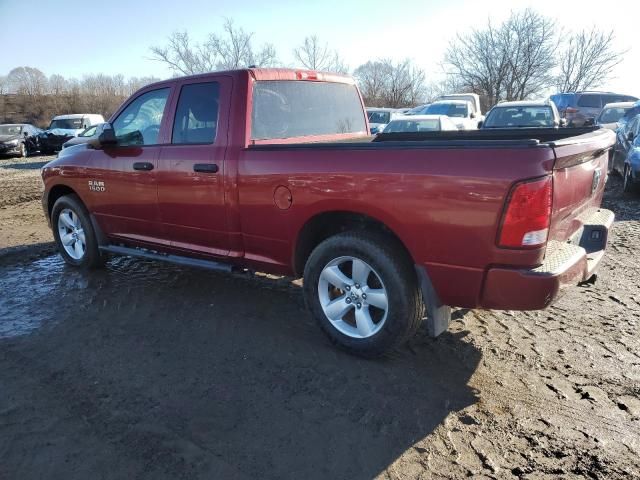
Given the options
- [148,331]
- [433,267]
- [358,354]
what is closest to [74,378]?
[148,331]

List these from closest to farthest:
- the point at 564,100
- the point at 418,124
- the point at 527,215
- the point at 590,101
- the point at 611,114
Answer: the point at 527,215 → the point at 418,124 → the point at 611,114 → the point at 590,101 → the point at 564,100

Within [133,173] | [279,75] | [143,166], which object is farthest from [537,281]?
[133,173]

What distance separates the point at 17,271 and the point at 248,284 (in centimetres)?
281

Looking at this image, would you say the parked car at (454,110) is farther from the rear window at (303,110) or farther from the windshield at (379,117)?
the rear window at (303,110)

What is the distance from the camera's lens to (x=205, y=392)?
3.03 metres

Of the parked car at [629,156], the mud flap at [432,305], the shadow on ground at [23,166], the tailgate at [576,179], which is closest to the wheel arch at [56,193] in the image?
the mud flap at [432,305]

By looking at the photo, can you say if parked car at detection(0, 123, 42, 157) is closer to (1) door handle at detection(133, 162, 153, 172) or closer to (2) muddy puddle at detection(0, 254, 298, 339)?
(2) muddy puddle at detection(0, 254, 298, 339)

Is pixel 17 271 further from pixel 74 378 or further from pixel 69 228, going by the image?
pixel 74 378

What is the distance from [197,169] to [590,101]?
20247mm

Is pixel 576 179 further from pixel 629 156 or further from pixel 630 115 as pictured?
pixel 630 115

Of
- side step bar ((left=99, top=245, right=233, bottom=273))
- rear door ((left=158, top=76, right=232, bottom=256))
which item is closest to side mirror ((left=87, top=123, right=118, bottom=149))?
rear door ((left=158, top=76, right=232, bottom=256))

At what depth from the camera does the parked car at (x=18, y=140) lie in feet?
68.4

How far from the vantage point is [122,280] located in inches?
202

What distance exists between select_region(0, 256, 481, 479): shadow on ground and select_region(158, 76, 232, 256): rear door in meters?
0.68
